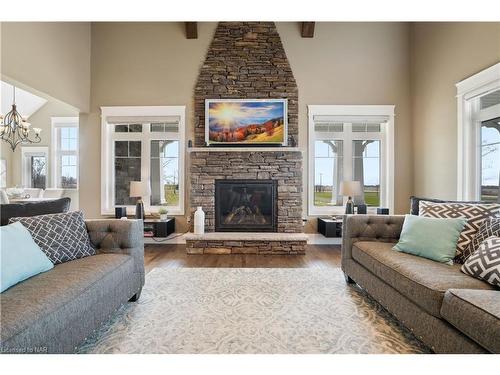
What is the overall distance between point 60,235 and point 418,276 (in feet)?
8.00

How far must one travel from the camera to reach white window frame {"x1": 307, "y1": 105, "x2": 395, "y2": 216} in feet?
15.4

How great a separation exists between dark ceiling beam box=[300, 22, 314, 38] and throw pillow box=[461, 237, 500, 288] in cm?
412

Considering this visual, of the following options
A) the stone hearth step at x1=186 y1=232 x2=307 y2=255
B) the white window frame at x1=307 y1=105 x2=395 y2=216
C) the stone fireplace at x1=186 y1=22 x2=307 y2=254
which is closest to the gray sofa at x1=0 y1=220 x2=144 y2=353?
the stone hearth step at x1=186 y1=232 x2=307 y2=255

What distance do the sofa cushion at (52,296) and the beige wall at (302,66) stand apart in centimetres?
319

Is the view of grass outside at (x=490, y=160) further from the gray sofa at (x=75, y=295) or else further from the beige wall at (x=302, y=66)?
the gray sofa at (x=75, y=295)

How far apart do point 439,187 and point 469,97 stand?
4.19ft

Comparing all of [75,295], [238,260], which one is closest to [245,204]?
[238,260]

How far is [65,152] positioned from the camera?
7055 mm

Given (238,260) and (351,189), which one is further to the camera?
(351,189)

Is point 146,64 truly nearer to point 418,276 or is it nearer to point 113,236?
point 113,236

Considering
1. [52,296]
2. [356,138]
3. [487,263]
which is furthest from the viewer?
[356,138]

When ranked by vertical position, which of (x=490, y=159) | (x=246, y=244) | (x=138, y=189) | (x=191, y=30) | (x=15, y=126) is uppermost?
(x=191, y=30)

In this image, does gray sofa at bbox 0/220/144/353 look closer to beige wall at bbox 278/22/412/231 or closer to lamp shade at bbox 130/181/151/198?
lamp shade at bbox 130/181/151/198
